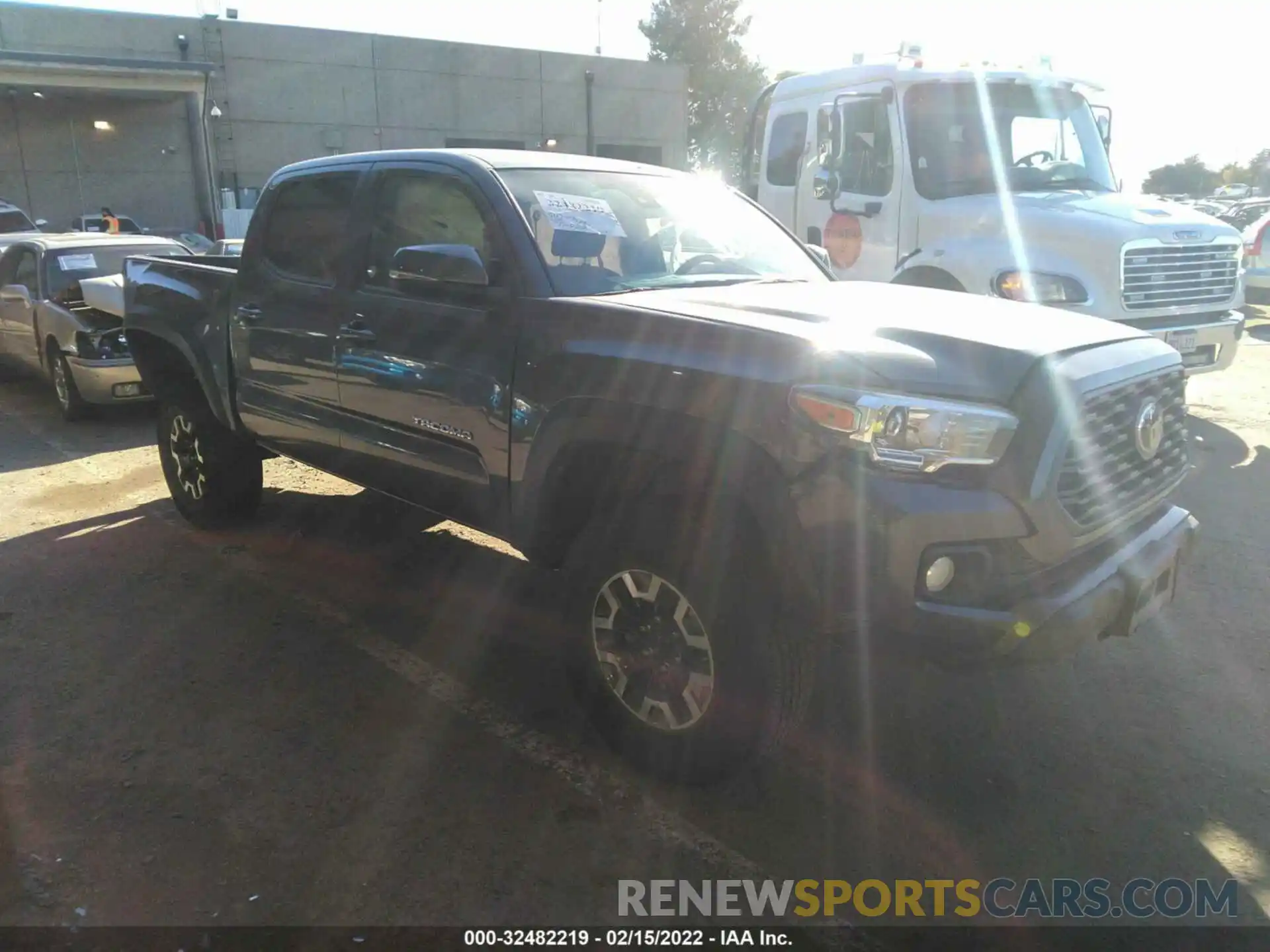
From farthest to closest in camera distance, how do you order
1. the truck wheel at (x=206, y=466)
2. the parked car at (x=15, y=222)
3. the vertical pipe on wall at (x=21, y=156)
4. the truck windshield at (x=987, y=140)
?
the vertical pipe on wall at (x=21, y=156), the parked car at (x=15, y=222), the truck windshield at (x=987, y=140), the truck wheel at (x=206, y=466)

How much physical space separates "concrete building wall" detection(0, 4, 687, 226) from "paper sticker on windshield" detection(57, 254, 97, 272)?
1993 centimetres

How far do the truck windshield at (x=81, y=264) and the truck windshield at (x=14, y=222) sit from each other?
979 centimetres

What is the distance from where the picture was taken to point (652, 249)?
3643 millimetres

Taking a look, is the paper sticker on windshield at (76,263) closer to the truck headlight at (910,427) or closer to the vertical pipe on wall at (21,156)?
the truck headlight at (910,427)

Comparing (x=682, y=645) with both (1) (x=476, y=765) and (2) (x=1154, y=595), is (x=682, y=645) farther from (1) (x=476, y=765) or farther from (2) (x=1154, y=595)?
(2) (x=1154, y=595)

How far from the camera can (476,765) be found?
10.5 ft

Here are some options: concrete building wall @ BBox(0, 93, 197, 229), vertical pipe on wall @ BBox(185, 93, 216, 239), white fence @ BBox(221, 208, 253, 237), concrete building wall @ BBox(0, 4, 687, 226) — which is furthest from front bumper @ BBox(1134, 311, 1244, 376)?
concrete building wall @ BBox(0, 93, 197, 229)

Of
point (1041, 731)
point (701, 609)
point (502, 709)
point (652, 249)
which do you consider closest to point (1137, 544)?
point (1041, 731)

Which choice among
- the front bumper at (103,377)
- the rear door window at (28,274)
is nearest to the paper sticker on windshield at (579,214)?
the front bumper at (103,377)

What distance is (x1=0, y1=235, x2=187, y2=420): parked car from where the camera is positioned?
26.1ft

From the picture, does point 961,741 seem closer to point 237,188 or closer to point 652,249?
point 652,249

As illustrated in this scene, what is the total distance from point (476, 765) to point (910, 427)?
1806 mm

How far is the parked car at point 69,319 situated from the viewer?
796cm

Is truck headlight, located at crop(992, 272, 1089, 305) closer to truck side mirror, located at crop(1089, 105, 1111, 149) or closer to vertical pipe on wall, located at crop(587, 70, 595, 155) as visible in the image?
truck side mirror, located at crop(1089, 105, 1111, 149)
